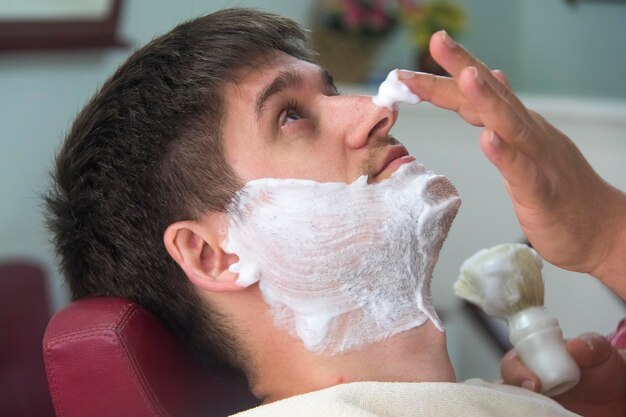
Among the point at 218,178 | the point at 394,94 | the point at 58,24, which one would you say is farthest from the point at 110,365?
the point at 58,24

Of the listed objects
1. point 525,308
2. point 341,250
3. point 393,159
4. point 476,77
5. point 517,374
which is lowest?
point 517,374

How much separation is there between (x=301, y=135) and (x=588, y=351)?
0.68 m

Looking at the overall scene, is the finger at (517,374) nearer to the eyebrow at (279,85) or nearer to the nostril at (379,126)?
the nostril at (379,126)

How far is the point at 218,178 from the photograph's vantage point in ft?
4.54

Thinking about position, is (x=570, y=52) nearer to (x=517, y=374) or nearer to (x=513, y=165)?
(x=517, y=374)

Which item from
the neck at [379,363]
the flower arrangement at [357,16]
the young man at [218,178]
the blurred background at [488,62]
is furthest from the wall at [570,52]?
the neck at [379,363]

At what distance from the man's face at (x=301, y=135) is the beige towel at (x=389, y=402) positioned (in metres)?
0.32

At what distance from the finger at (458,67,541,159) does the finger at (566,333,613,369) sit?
605 millimetres

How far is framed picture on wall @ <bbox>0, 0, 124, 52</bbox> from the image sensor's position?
8.78 feet

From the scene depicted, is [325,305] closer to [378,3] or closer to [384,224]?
[384,224]

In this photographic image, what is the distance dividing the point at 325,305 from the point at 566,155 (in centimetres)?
42

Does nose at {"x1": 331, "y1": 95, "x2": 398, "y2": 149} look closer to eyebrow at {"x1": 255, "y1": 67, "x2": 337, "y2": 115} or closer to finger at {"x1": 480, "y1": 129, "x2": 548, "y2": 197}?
eyebrow at {"x1": 255, "y1": 67, "x2": 337, "y2": 115}

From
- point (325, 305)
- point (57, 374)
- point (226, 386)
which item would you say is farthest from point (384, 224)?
point (57, 374)

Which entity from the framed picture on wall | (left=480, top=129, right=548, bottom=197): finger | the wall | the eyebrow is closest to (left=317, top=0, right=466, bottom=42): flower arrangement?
the wall
